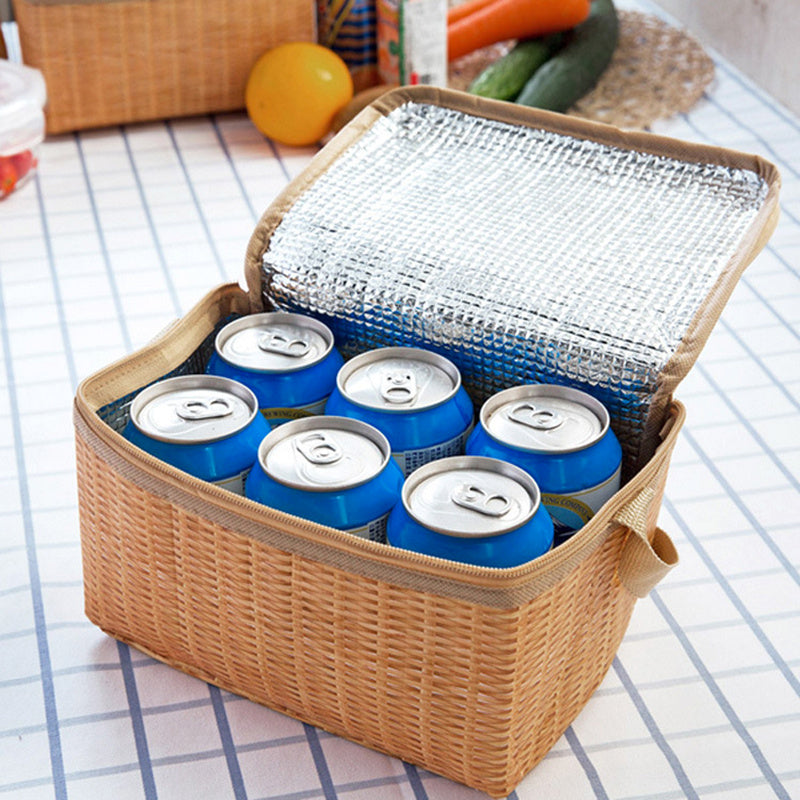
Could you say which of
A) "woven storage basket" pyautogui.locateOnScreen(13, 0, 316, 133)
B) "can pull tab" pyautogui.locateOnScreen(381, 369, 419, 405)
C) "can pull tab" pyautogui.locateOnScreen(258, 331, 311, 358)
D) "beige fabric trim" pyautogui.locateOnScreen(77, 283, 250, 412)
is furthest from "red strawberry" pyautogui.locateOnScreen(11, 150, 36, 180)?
"can pull tab" pyautogui.locateOnScreen(381, 369, 419, 405)

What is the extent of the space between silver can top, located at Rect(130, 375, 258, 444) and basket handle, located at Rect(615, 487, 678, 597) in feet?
0.99

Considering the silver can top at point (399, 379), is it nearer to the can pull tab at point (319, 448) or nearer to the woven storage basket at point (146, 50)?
the can pull tab at point (319, 448)

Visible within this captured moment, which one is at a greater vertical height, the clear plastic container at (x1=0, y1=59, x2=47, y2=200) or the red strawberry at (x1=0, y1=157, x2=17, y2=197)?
the clear plastic container at (x1=0, y1=59, x2=47, y2=200)

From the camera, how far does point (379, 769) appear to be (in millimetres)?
963

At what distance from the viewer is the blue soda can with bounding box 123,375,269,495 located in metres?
0.90

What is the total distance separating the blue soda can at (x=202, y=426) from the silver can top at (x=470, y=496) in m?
0.14

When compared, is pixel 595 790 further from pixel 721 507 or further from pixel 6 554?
pixel 6 554

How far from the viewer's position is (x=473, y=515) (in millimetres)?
830

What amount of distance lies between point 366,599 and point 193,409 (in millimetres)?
216

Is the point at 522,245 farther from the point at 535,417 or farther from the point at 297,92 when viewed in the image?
the point at 297,92

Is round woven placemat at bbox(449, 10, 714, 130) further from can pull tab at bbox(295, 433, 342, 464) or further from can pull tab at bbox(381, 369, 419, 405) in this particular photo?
can pull tab at bbox(295, 433, 342, 464)

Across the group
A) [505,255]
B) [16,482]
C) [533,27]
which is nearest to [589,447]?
[505,255]

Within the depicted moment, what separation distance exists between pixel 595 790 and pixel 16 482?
0.72 metres

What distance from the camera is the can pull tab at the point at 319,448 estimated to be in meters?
0.88
